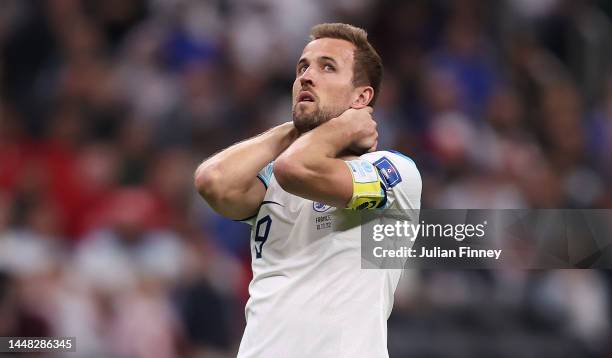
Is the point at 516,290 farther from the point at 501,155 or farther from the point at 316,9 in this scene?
the point at 316,9

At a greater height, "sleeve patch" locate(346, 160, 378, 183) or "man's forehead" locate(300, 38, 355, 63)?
"man's forehead" locate(300, 38, 355, 63)

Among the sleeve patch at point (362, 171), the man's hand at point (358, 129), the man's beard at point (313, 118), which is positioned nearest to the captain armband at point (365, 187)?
the sleeve patch at point (362, 171)

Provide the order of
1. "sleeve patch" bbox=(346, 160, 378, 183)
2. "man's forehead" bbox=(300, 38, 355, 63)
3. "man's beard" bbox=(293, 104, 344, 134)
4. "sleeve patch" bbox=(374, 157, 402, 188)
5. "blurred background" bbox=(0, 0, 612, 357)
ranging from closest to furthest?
"sleeve patch" bbox=(346, 160, 378, 183) < "sleeve patch" bbox=(374, 157, 402, 188) < "man's beard" bbox=(293, 104, 344, 134) < "man's forehead" bbox=(300, 38, 355, 63) < "blurred background" bbox=(0, 0, 612, 357)

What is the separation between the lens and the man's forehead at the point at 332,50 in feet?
14.3

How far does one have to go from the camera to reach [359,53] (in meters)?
4.45

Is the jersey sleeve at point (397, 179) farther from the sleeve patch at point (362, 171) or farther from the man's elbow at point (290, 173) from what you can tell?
the man's elbow at point (290, 173)

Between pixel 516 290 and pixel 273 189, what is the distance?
399cm

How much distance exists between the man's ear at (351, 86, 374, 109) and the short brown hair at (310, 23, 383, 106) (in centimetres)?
2

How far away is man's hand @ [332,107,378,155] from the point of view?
4016 mm

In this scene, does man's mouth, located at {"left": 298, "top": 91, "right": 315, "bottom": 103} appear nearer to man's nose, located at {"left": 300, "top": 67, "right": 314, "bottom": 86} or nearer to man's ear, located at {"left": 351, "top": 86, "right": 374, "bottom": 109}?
man's nose, located at {"left": 300, "top": 67, "right": 314, "bottom": 86}

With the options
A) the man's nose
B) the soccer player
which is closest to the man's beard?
the soccer player

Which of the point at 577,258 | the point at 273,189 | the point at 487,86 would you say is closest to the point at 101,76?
the point at 487,86

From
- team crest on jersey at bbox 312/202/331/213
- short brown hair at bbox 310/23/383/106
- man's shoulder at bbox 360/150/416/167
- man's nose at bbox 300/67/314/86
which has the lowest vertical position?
team crest on jersey at bbox 312/202/331/213

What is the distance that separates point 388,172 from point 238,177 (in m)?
0.63
